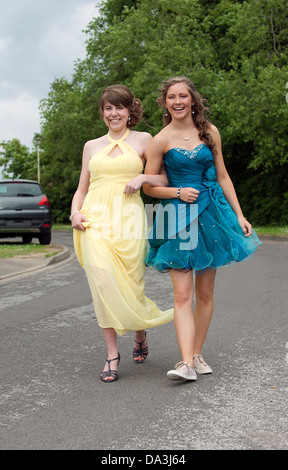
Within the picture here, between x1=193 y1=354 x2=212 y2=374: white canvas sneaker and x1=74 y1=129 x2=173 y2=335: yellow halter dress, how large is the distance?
37 cm

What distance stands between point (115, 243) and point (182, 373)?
1.00 m

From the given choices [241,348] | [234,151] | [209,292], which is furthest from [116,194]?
[234,151]

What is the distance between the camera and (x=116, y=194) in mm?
4566

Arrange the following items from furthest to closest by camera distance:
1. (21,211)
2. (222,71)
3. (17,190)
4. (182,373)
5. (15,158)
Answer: (15,158) → (222,71) → (17,190) → (21,211) → (182,373)

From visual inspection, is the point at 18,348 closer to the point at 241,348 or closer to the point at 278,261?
the point at 241,348

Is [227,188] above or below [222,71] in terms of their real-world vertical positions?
below

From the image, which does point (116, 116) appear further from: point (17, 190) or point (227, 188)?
point (17, 190)

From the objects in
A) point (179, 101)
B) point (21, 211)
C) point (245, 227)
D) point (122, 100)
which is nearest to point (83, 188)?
point (122, 100)

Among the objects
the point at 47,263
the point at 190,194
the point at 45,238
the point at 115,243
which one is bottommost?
the point at 47,263

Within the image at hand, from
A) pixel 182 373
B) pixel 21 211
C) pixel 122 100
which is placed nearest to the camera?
pixel 182 373

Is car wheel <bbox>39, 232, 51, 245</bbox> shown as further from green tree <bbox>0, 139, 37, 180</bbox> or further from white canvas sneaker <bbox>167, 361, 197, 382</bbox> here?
green tree <bbox>0, 139, 37, 180</bbox>

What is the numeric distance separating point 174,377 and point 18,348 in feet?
6.16

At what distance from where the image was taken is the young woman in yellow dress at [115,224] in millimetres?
4418

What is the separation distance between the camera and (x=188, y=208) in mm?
4508
